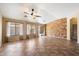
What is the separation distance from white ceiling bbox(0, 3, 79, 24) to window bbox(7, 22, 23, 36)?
0.62 ft

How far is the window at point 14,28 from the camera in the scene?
A: 2807 millimetres

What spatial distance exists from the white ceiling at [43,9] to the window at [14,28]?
19 centimetres

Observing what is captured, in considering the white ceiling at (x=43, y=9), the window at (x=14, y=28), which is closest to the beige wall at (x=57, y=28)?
the white ceiling at (x=43, y=9)

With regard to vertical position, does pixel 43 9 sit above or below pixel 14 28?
above

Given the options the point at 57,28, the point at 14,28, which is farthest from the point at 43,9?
the point at 14,28

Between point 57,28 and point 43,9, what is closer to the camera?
point 43,9

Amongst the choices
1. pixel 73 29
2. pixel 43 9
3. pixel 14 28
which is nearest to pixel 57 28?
pixel 73 29

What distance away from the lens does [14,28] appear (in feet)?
9.53

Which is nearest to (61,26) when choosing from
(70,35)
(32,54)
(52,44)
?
(70,35)

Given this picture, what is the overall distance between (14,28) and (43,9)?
891mm

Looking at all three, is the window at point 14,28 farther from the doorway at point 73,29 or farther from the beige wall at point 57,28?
the doorway at point 73,29

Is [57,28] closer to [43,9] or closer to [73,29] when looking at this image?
[73,29]

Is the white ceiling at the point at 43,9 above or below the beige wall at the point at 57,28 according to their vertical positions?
above

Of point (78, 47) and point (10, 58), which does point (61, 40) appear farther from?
point (10, 58)
